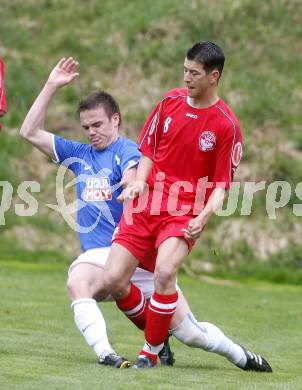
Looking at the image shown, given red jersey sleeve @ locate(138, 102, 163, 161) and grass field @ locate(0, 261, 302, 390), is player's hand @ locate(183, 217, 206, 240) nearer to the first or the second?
red jersey sleeve @ locate(138, 102, 163, 161)

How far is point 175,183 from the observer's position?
22.4ft

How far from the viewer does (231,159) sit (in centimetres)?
675

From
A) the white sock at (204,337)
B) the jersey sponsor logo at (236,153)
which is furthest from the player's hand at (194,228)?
the white sock at (204,337)

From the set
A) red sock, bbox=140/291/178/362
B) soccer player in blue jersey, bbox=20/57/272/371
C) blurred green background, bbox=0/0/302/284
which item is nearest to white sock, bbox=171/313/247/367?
soccer player in blue jersey, bbox=20/57/272/371

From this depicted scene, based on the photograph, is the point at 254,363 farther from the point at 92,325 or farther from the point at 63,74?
the point at 63,74

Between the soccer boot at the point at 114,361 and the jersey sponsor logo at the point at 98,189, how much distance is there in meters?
1.14

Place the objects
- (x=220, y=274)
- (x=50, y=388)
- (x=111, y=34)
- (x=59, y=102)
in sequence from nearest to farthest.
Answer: (x=50, y=388) → (x=220, y=274) → (x=59, y=102) → (x=111, y=34)

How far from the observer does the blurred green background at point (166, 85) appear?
1531 cm

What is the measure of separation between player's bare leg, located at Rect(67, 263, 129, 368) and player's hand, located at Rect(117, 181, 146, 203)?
61 centimetres

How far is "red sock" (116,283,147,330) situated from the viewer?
696 cm

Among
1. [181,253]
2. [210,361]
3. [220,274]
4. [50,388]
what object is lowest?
[220,274]

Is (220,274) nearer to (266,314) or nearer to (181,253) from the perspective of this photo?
(266,314)

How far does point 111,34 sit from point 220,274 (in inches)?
224

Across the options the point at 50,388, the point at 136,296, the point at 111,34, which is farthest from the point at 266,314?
the point at 111,34
